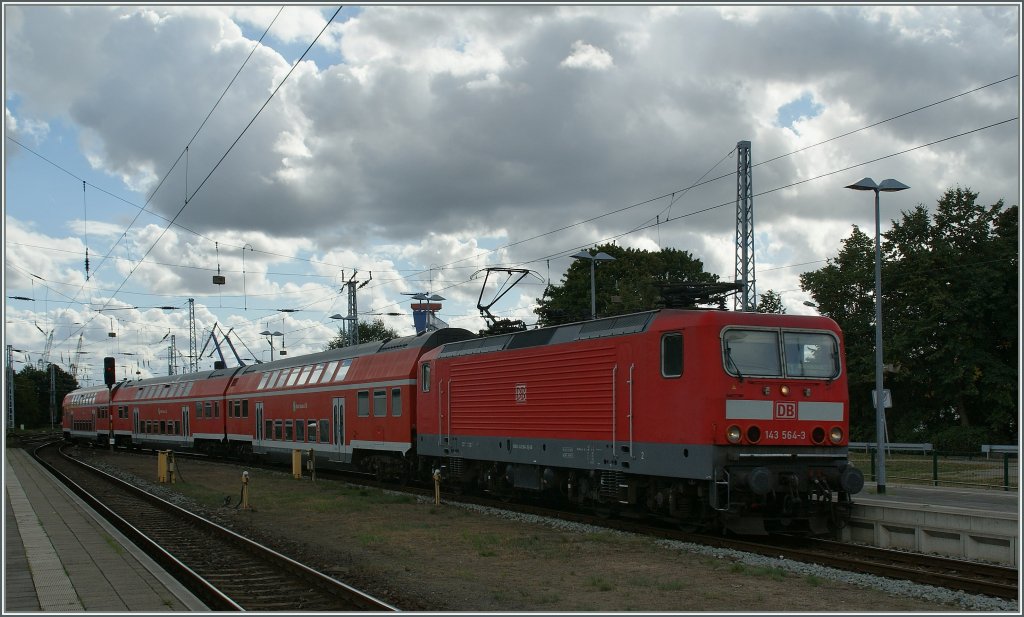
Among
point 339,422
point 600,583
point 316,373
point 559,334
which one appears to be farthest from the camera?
point 316,373

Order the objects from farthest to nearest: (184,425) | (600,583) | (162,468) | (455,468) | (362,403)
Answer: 1. (184,425)
2. (162,468)
3. (362,403)
4. (455,468)
5. (600,583)

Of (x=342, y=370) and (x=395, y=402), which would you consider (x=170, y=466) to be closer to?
(x=342, y=370)

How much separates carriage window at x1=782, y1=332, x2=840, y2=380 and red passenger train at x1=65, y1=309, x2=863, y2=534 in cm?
2

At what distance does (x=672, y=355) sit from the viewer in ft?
52.9

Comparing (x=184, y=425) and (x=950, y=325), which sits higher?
(x=950, y=325)

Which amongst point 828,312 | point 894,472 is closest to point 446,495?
point 894,472

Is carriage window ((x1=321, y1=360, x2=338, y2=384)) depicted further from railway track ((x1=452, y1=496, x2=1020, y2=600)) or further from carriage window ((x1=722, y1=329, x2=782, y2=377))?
carriage window ((x1=722, y1=329, x2=782, y2=377))

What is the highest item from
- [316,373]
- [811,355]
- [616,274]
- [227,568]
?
[616,274]

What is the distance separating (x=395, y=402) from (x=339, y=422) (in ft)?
14.3

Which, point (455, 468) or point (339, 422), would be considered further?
point (339, 422)

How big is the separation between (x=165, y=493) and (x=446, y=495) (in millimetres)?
8490

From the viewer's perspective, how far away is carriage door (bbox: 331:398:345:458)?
30328 mm

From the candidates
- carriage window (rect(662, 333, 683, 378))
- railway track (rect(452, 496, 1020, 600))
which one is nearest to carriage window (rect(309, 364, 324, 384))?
railway track (rect(452, 496, 1020, 600))

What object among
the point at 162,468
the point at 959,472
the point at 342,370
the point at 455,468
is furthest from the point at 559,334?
the point at 162,468
